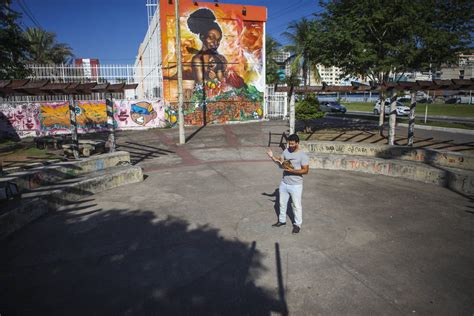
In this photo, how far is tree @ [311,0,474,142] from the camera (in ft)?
45.8

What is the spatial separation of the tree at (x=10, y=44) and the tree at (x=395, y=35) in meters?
14.2

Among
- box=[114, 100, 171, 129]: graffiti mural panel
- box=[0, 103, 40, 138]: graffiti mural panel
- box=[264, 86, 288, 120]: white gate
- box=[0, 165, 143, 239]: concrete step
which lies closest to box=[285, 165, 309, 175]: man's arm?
box=[0, 165, 143, 239]: concrete step

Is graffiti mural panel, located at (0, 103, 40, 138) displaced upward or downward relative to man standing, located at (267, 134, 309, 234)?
upward

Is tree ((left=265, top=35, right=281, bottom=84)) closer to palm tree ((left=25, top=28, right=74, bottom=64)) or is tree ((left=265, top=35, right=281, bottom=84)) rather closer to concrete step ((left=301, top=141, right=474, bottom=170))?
palm tree ((left=25, top=28, right=74, bottom=64))

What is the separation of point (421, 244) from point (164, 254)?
4.63 m

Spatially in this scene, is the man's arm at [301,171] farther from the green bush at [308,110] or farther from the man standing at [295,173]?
the green bush at [308,110]

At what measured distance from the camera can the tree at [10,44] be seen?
1370 cm

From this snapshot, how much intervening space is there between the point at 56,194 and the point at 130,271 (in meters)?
3.95

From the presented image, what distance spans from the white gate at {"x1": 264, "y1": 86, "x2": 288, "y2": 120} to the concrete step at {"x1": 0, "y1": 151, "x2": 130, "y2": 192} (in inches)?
635

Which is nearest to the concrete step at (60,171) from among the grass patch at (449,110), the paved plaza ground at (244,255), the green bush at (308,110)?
the paved plaza ground at (244,255)

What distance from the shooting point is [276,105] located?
2562cm

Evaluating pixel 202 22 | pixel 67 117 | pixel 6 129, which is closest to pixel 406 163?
pixel 202 22

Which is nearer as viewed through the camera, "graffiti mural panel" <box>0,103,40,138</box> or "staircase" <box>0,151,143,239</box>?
"staircase" <box>0,151,143,239</box>

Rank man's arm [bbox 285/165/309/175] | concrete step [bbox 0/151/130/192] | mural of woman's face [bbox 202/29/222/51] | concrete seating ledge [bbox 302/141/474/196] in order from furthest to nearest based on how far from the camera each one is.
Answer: mural of woman's face [bbox 202/29/222/51], concrete seating ledge [bbox 302/141/474/196], concrete step [bbox 0/151/130/192], man's arm [bbox 285/165/309/175]
